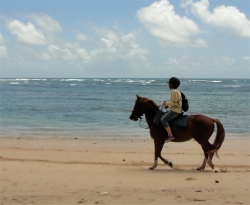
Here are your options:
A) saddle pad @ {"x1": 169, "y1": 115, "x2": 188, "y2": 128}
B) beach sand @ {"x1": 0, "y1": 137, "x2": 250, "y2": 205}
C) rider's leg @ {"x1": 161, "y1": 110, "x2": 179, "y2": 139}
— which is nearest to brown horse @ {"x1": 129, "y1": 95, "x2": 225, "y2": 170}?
saddle pad @ {"x1": 169, "y1": 115, "x2": 188, "y2": 128}

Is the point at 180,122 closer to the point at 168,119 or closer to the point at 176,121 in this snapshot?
the point at 176,121

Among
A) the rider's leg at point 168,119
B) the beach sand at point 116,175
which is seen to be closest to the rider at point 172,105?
the rider's leg at point 168,119

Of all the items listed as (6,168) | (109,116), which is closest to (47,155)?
(6,168)

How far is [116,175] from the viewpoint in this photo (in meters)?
7.92

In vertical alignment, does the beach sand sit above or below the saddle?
below

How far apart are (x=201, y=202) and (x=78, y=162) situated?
4517 millimetres

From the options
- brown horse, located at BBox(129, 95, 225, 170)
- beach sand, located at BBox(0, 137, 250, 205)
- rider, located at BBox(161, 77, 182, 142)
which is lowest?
beach sand, located at BBox(0, 137, 250, 205)

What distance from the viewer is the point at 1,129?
1598cm

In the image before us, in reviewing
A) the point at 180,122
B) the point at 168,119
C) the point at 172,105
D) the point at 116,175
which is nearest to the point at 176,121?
the point at 180,122

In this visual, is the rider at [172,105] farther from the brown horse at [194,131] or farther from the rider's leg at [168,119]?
the brown horse at [194,131]

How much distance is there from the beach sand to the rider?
1.12 metres

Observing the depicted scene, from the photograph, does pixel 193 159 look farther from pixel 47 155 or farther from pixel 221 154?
pixel 47 155

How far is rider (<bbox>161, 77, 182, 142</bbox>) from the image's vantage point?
8.48m

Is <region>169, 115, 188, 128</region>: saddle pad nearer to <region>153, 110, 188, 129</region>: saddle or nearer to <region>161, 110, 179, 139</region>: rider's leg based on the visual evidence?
<region>153, 110, 188, 129</region>: saddle
